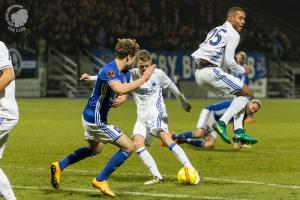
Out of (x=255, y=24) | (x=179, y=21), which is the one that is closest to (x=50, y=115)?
(x=179, y=21)

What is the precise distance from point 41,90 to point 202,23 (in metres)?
9.43

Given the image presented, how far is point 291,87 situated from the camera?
41.5 m

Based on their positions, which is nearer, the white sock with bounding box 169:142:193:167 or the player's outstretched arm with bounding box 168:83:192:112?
the white sock with bounding box 169:142:193:167

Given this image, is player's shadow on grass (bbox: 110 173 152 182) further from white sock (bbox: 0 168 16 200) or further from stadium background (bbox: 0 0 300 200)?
stadium background (bbox: 0 0 300 200)

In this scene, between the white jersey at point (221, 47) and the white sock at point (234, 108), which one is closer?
the white jersey at point (221, 47)

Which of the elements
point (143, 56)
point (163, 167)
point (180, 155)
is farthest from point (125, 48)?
point (163, 167)

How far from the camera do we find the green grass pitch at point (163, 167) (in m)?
9.66

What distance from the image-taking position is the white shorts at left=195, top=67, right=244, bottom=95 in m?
12.1

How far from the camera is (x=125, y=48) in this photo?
9.45m

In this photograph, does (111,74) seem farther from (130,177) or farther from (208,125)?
(208,125)

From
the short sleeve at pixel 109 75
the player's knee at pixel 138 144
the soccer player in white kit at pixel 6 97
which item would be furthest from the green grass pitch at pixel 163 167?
the soccer player in white kit at pixel 6 97

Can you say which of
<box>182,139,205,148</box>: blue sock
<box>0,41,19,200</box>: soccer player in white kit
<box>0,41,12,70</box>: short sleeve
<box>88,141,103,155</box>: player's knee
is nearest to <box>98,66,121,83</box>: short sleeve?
<box>88,141,103,155</box>: player's knee

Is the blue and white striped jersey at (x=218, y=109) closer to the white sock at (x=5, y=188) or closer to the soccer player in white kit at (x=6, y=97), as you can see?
the soccer player in white kit at (x=6, y=97)

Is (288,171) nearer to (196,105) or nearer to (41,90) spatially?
(196,105)
